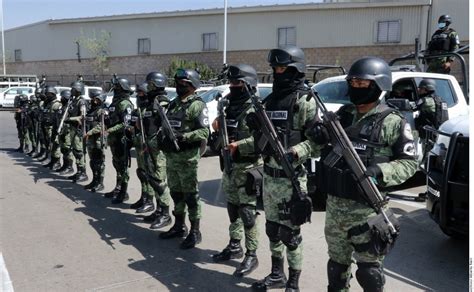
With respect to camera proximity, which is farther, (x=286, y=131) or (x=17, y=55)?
(x=17, y=55)

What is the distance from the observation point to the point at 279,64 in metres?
3.53

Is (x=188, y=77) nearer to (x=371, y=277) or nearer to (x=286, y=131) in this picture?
(x=286, y=131)

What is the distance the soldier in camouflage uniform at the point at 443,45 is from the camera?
28.7ft

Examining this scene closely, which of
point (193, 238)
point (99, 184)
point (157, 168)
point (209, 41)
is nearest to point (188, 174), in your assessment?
point (193, 238)

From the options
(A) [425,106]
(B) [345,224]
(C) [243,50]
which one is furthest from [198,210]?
(C) [243,50]

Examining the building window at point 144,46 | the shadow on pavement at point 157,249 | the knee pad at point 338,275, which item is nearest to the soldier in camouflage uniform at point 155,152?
the shadow on pavement at point 157,249

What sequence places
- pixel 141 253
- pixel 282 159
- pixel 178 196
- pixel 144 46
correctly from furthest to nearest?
pixel 144 46, pixel 178 196, pixel 141 253, pixel 282 159

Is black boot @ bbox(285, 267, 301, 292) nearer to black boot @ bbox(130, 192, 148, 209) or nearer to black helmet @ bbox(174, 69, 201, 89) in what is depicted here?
black helmet @ bbox(174, 69, 201, 89)

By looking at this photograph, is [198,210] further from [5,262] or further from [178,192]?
[5,262]

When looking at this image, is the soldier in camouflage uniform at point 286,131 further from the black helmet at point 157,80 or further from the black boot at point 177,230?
the black helmet at point 157,80

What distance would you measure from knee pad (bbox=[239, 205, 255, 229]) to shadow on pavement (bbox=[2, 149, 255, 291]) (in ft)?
1.60

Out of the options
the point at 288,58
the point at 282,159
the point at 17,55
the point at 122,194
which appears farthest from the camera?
the point at 17,55

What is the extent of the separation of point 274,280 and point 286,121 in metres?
1.34

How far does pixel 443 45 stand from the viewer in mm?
8805
